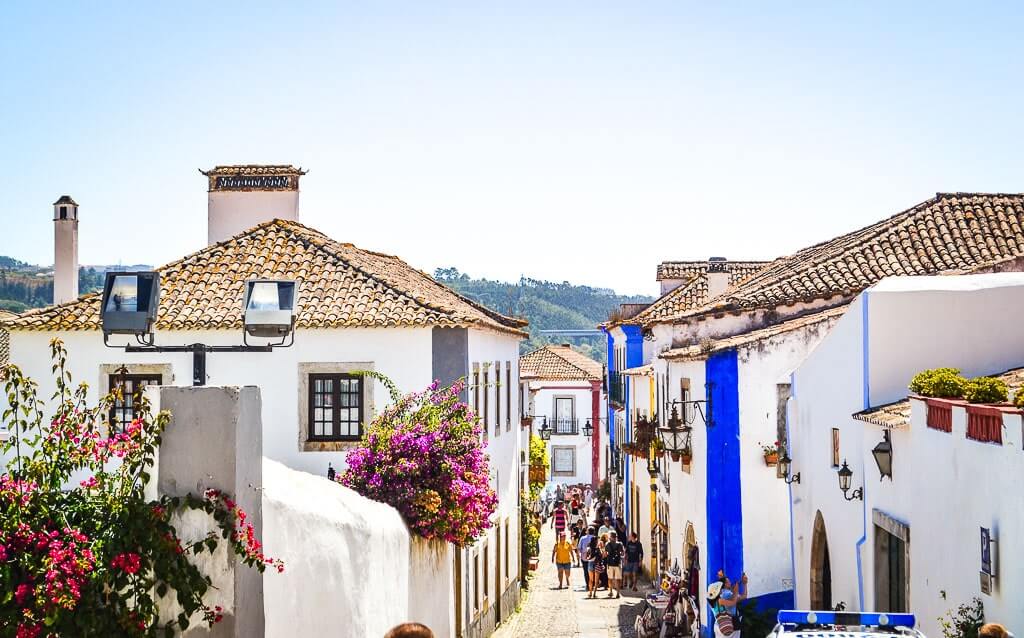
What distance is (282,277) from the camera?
837 inches

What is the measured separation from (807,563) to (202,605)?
37.4ft

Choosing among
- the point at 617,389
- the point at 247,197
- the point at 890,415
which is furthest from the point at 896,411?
the point at 617,389

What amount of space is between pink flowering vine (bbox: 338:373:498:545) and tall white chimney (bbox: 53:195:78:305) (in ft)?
42.8

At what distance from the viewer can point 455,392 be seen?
63.8 feet

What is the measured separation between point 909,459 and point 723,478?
10284 millimetres

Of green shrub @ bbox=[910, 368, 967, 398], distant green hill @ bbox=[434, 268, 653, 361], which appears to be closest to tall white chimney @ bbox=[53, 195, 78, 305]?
green shrub @ bbox=[910, 368, 967, 398]

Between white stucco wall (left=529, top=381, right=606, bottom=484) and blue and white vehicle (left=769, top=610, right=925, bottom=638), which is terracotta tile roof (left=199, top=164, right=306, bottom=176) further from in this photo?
white stucco wall (left=529, top=381, right=606, bottom=484)

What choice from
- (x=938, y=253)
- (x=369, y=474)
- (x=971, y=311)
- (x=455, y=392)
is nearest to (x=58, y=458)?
(x=369, y=474)

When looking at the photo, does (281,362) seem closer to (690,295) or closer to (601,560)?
(601,560)

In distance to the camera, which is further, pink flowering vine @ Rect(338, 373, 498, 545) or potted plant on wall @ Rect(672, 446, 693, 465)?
potted plant on wall @ Rect(672, 446, 693, 465)

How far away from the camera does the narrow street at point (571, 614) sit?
24.1m

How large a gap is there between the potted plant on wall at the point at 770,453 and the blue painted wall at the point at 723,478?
0.47 meters

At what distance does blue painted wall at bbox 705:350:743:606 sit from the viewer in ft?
71.4

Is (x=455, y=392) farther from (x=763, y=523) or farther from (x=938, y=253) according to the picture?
(x=938, y=253)
